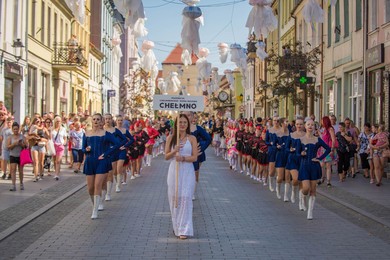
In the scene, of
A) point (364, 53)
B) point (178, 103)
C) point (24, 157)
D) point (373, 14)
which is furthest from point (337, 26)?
point (178, 103)

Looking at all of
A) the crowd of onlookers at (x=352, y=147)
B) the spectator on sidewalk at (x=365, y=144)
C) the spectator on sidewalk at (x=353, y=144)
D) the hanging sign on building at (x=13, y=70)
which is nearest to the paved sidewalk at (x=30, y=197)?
the crowd of onlookers at (x=352, y=147)

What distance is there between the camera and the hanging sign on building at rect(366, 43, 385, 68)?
22.5 meters

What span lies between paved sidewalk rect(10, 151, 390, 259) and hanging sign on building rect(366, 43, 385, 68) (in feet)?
32.3

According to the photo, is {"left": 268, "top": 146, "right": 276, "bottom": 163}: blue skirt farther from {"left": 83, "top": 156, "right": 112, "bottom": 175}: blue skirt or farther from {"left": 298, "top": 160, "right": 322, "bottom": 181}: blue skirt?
{"left": 83, "top": 156, "right": 112, "bottom": 175}: blue skirt

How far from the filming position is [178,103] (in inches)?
401

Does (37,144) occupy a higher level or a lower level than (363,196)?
higher

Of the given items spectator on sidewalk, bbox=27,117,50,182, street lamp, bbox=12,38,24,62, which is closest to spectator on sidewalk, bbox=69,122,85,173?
spectator on sidewalk, bbox=27,117,50,182

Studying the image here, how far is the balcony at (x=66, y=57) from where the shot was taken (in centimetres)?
3572

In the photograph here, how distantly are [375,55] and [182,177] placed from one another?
15381 millimetres

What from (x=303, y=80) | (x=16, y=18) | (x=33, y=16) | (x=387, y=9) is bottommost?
(x=303, y=80)

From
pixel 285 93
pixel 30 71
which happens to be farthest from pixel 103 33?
pixel 285 93

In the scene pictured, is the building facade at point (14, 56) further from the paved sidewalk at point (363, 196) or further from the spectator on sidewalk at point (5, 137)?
the paved sidewalk at point (363, 196)

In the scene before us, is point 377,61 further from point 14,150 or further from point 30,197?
point 30,197

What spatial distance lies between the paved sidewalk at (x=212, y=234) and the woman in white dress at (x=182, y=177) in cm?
22
